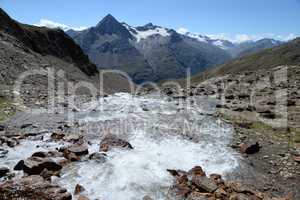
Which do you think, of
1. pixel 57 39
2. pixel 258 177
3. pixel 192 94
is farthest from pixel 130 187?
pixel 57 39

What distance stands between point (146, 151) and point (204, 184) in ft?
22.9

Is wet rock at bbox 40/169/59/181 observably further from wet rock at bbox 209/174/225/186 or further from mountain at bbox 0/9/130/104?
mountain at bbox 0/9/130/104

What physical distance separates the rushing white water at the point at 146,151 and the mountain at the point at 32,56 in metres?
11.1

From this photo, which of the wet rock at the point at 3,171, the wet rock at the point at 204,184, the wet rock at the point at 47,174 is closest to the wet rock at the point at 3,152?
the wet rock at the point at 3,171

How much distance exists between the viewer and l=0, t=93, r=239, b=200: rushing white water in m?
18.1

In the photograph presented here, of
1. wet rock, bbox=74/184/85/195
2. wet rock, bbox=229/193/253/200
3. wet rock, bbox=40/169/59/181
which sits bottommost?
wet rock, bbox=229/193/253/200

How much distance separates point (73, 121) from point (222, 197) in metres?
18.3

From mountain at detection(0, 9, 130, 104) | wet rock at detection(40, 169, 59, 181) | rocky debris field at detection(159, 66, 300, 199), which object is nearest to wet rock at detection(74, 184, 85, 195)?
wet rock at detection(40, 169, 59, 181)

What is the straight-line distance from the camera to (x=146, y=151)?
2405cm

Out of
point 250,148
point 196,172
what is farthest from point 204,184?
point 250,148

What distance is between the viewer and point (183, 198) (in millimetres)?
16938

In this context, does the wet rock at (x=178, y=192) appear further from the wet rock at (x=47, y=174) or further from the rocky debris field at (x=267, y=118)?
the wet rock at (x=47, y=174)

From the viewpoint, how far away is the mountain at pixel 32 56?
4478 centimetres

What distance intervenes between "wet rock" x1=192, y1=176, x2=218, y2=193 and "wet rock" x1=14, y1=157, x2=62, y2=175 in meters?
7.29
